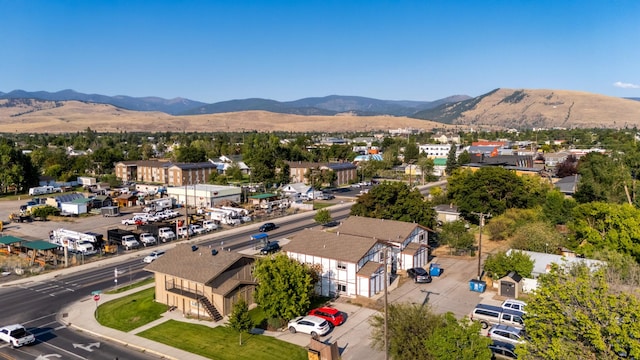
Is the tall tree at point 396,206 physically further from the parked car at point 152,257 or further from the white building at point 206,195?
the white building at point 206,195

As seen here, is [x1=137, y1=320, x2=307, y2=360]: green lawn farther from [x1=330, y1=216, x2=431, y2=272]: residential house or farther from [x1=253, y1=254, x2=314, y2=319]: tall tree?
[x1=330, y1=216, x2=431, y2=272]: residential house

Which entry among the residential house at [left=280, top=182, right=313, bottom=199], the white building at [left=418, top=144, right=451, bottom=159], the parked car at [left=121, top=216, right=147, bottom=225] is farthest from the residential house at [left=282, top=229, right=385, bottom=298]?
the white building at [left=418, top=144, right=451, bottom=159]

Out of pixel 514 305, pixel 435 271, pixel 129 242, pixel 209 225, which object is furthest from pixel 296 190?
pixel 514 305

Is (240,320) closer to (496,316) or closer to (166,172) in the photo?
(496,316)

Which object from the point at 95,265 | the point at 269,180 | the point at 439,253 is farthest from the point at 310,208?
the point at 95,265

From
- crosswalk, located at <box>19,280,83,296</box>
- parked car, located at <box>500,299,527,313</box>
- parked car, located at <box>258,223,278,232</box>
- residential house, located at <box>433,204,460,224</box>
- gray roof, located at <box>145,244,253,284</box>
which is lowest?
crosswalk, located at <box>19,280,83,296</box>

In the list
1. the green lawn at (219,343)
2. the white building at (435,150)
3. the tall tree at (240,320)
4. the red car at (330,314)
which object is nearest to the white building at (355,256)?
the red car at (330,314)
